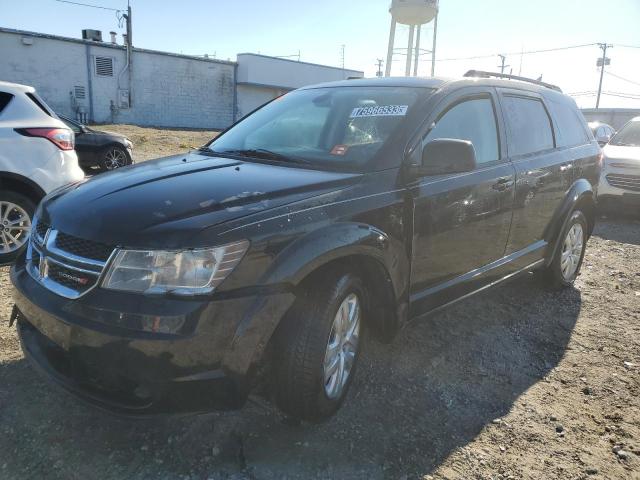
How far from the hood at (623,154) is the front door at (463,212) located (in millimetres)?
5865

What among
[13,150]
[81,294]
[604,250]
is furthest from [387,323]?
[604,250]

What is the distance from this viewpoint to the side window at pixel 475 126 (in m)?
3.25

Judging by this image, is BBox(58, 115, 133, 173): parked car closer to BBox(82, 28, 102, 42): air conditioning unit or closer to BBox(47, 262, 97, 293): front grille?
BBox(47, 262, 97, 293): front grille

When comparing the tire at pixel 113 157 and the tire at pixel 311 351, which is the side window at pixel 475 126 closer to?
the tire at pixel 311 351

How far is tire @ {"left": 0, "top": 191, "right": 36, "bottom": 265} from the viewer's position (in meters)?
4.79

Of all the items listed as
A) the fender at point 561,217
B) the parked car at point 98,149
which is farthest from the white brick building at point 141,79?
the fender at point 561,217

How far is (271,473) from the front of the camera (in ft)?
7.50

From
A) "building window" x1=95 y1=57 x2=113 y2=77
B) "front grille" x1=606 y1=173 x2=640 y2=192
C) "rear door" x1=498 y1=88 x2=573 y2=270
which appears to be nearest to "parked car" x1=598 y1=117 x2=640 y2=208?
"front grille" x1=606 y1=173 x2=640 y2=192

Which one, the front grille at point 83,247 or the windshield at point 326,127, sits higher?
the windshield at point 326,127

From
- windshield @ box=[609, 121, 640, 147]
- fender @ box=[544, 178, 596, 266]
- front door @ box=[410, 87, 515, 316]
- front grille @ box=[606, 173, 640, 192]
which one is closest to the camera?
front door @ box=[410, 87, 515, 316]

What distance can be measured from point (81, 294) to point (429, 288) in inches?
75.4

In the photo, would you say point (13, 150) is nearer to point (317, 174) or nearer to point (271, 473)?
point (317, 174)

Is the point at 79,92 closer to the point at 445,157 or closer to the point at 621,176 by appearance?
the point at 621,176

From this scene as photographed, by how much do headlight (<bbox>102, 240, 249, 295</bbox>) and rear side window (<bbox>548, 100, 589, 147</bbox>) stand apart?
3.58 m
